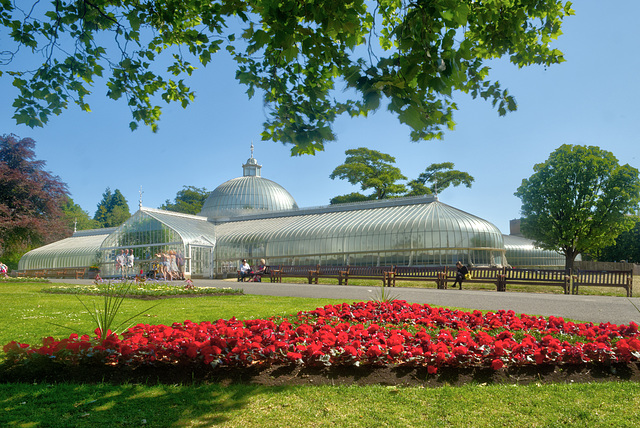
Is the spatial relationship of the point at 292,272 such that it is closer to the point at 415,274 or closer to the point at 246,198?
the point at 415,274

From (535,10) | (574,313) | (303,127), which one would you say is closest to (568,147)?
(574,313)

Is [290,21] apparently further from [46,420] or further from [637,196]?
[637,196]

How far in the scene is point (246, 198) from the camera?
4844 centimetres

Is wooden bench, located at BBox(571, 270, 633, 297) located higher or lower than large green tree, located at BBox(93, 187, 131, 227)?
lower

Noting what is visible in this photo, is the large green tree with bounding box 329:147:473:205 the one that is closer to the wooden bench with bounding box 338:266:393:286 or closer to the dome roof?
the dome roof

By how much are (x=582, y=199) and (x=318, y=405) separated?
33385mm

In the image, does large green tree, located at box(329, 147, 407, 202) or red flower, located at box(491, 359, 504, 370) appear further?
large green tree, located at box(329, 147, 407, 202)

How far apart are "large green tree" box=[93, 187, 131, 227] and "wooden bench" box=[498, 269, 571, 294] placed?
7493 centimetres

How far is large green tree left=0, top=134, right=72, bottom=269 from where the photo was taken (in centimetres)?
2745

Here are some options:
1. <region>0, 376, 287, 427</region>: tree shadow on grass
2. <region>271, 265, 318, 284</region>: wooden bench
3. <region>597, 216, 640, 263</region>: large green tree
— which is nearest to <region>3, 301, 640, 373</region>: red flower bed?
<region>0, 376, 287, 427</region>: tree shadow on grass

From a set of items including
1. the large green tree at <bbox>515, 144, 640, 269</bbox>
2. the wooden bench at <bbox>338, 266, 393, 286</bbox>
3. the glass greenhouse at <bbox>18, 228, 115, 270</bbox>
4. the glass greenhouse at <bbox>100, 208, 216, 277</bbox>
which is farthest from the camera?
the glass greenhouse at <bbox>18, 228, 115, 270</bbox>

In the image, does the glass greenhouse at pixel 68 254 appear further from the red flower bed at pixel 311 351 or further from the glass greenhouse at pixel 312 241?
the red flower bed at pixel 311 351

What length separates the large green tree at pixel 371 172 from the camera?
41406 millimetres

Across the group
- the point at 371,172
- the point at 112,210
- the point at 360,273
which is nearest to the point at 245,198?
the point at 371,172
